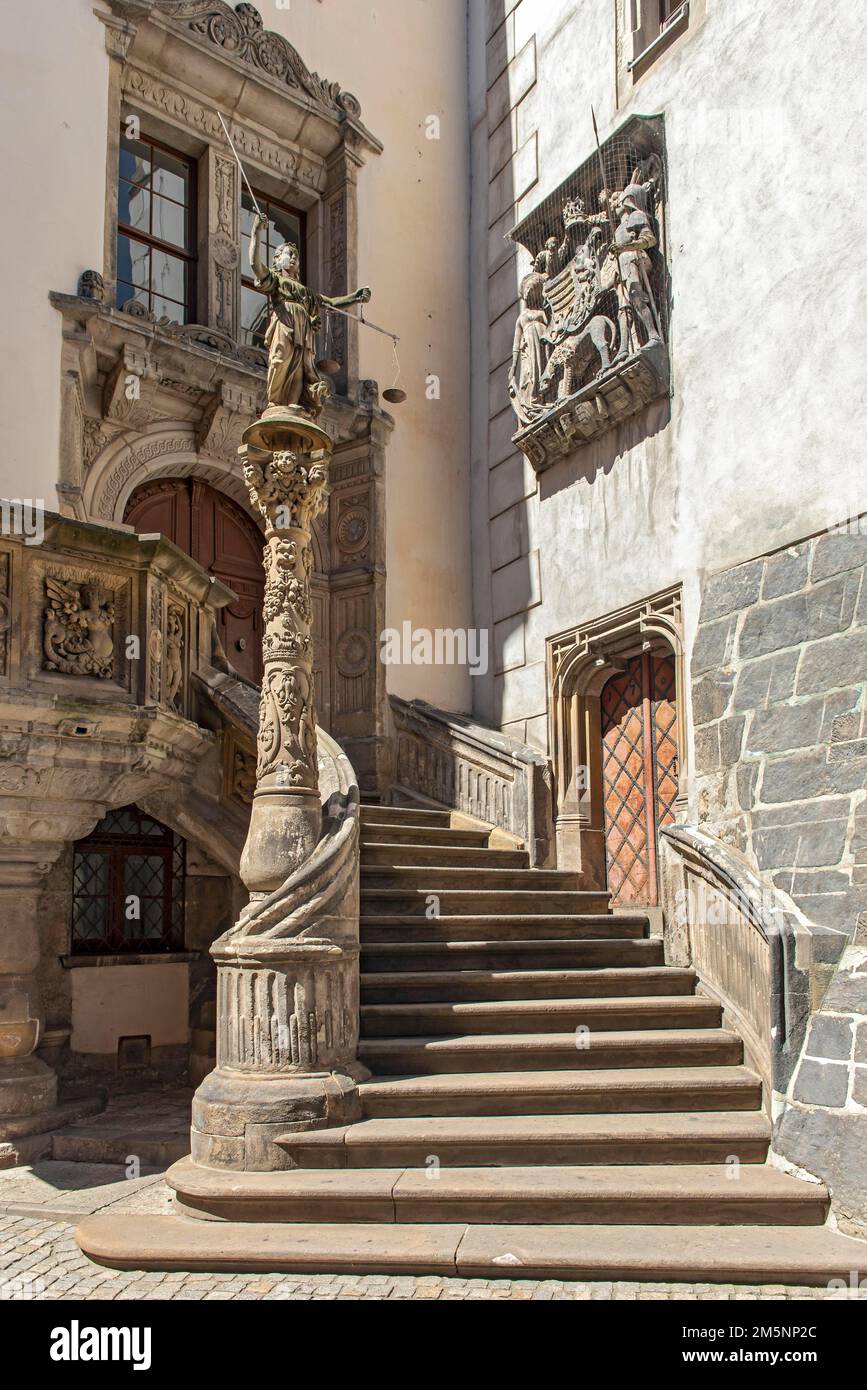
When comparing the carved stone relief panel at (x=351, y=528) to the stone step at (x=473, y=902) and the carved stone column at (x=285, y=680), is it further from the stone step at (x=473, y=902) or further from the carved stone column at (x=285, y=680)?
the carved stone column at (x=285, y=680)

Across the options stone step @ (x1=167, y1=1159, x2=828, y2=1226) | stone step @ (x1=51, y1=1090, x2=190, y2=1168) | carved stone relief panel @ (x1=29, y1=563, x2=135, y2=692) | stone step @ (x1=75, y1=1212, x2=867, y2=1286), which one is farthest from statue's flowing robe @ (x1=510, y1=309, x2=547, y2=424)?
stone step @ (x1=75, y1=1212, x2=867, y2=1286)

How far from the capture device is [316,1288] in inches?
178

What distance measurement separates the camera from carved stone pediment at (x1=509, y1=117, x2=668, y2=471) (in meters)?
9.27

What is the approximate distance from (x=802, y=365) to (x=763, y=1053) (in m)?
4.30

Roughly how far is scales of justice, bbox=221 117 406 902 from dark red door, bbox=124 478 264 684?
3.97 m

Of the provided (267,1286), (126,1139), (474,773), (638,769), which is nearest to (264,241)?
(474,773)

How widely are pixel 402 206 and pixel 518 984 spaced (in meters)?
8.52

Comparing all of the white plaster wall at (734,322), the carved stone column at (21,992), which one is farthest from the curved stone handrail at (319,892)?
the white plaster wall at (734,322)

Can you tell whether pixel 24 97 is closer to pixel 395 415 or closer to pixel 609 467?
pixel 395 415

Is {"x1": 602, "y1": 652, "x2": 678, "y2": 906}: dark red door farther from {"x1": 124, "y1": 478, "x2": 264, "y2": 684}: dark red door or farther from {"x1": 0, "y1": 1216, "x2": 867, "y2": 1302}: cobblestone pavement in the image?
{"x1": 0, "y1": 1216, "x2": 867, "y2": 1302}: cobblestone pavement

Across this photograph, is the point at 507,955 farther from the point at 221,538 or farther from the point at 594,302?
the point at 594,302

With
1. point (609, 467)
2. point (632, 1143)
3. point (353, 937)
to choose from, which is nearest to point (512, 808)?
point (609, 467)

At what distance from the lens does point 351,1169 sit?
5367 millimetres

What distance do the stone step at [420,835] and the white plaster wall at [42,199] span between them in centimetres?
342
